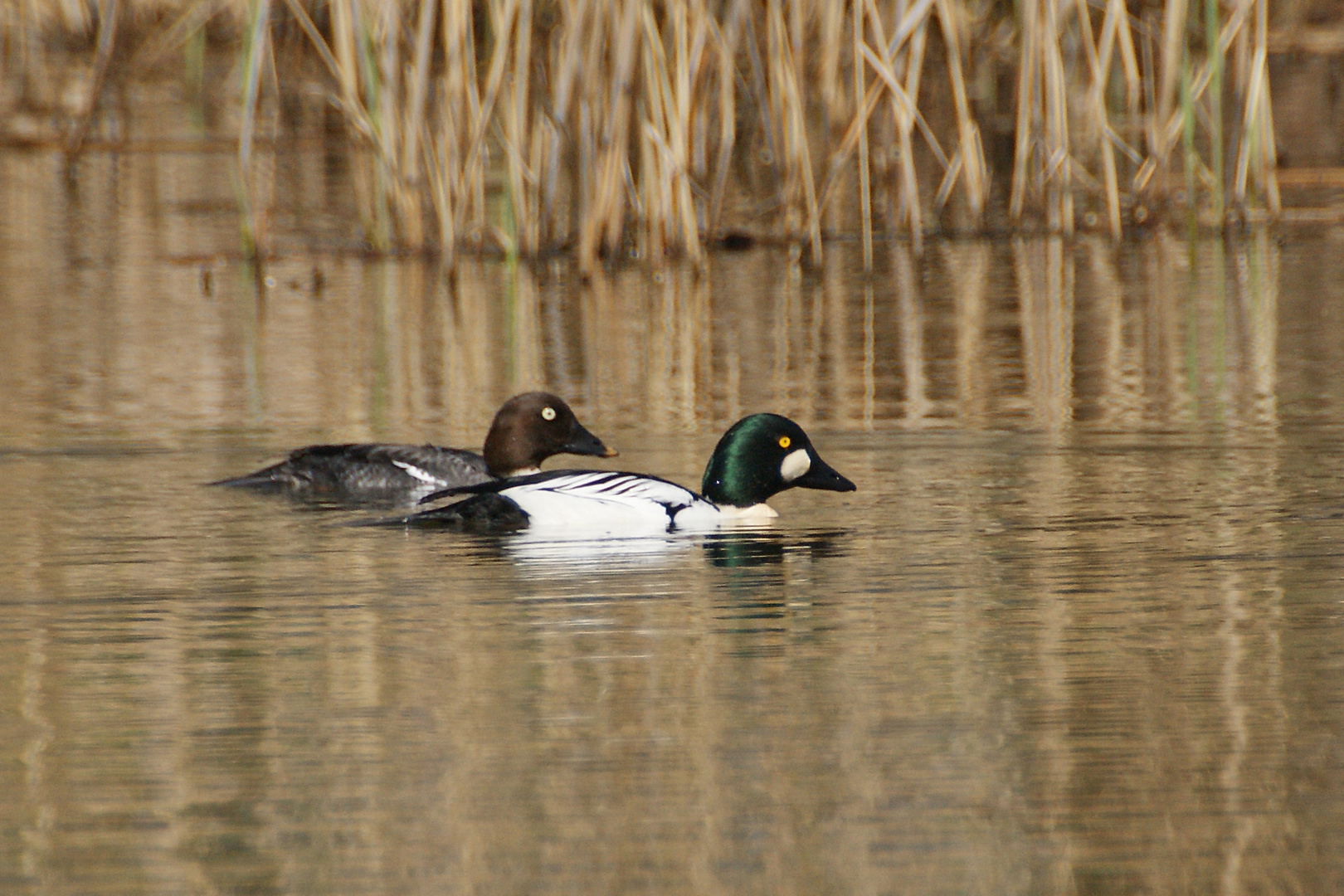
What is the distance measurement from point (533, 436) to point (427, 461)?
467mm

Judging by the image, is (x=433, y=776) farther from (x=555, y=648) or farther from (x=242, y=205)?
(x=242, y=205)

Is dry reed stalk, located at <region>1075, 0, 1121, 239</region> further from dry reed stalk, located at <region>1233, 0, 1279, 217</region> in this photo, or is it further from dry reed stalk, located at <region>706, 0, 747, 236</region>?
dry reed stalk, located at <region>706, 0, 747, 236</region>

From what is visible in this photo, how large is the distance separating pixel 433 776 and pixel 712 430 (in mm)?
4861

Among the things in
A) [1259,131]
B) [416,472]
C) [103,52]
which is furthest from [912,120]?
[416,472]

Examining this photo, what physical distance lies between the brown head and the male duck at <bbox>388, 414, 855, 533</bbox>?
2.77 ft

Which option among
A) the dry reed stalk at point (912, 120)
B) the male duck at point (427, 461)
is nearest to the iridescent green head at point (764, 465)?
the male duck at point (427, 461)

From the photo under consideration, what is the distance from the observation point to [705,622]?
5.75 meters

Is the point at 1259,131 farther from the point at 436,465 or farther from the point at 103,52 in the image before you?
the point at 436,465

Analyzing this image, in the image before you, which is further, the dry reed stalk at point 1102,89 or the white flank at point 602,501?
the dry reed stalk at point 1102,89

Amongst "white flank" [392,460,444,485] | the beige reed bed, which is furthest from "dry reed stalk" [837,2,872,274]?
"white flank" [392,460,444,485]

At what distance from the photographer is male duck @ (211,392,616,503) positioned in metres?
8.19

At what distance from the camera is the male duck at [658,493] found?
24.3 feet

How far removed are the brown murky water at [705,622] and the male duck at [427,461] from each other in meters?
0.23

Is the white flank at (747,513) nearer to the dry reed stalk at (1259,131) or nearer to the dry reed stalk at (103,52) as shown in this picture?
the dry reed stalk at (1259,131)
